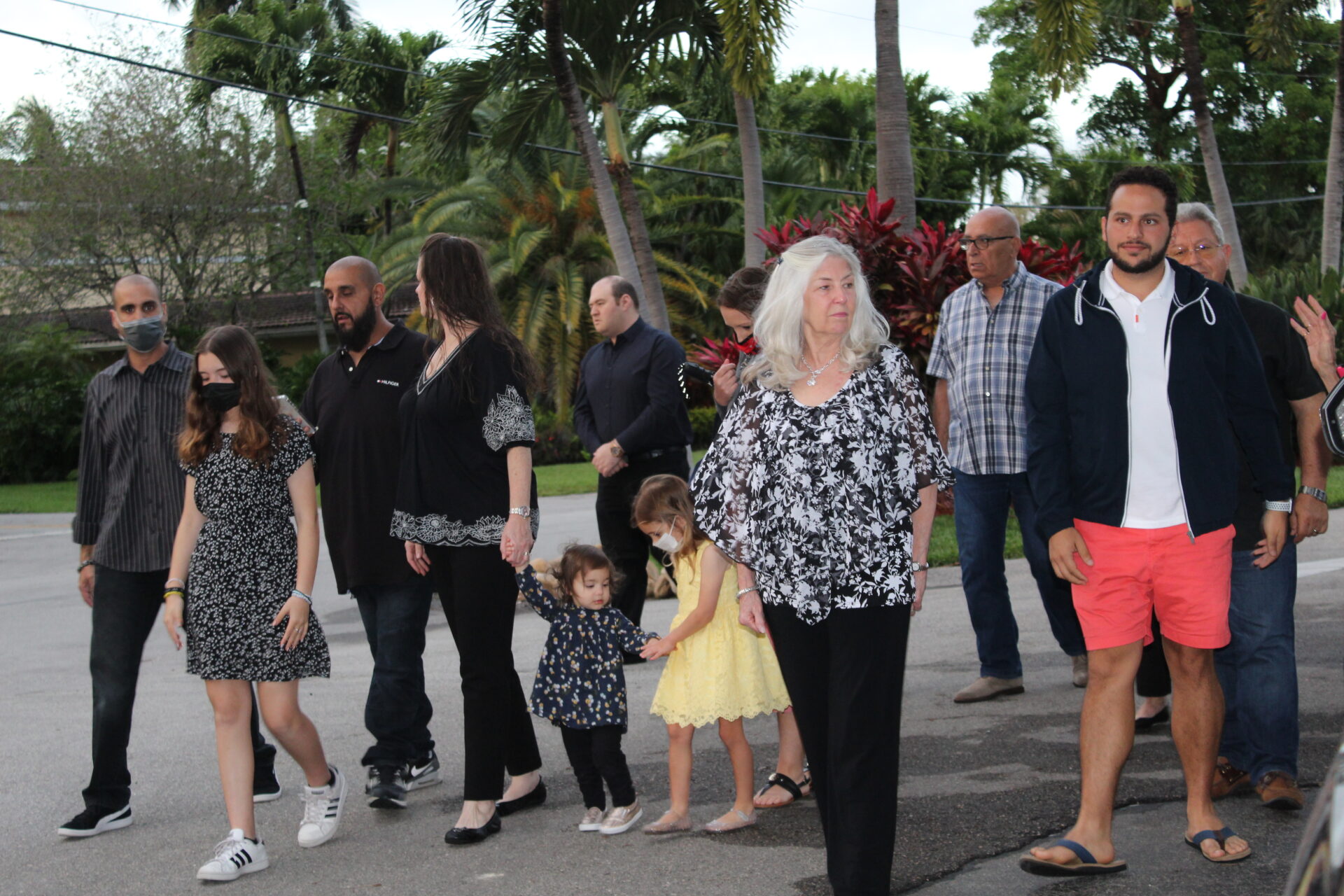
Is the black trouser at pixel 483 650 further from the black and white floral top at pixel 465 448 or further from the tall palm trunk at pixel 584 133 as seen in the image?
the tall palm trunk at pixel 584 133

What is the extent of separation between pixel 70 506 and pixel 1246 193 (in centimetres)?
3488

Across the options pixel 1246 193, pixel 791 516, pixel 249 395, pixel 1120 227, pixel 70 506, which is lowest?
pixel 70 506

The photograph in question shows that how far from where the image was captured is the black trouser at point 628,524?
757 cm

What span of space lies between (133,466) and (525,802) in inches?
83.0

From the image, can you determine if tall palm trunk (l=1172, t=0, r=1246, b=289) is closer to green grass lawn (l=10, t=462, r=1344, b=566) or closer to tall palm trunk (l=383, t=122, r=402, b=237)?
green grass lawn (l=10, t=462, r=1344, b=566)

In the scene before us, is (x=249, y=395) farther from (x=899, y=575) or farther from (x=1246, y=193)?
(x=1246, y=193)

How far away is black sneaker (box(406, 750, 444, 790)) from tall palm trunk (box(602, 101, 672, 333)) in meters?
10.4

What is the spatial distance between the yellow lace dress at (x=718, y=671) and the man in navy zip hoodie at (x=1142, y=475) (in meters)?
1.15

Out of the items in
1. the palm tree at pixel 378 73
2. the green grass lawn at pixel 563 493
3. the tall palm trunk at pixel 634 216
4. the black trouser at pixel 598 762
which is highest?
the palm tree at pixel 378 73

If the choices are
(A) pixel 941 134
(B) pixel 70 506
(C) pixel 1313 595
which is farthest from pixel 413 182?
(C) pixel 1313 595

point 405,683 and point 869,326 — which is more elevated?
point 869,326

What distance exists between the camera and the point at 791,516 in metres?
3.83

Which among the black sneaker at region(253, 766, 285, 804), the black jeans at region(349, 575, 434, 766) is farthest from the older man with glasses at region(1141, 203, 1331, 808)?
the black sneaker at region(253, 766, 285, 804)

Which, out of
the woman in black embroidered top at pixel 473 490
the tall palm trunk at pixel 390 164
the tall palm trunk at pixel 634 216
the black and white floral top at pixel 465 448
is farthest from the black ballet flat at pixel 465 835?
the tall palm trunk at pixel 390 164
